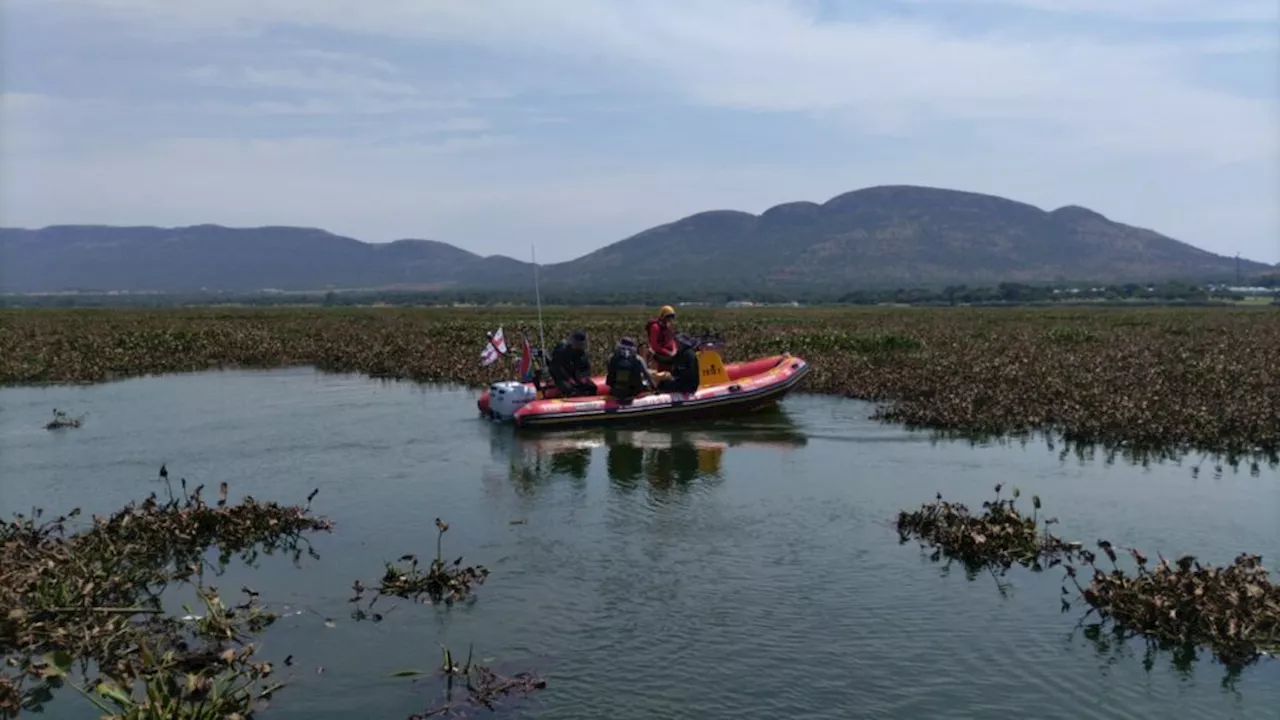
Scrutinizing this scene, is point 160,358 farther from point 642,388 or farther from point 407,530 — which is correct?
point 407,530

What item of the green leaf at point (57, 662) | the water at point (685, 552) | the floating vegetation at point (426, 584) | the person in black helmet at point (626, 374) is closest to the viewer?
the green leaf at point (57, 662)

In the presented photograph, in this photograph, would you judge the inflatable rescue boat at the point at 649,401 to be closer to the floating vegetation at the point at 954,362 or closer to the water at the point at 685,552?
the water at the point at 685,552

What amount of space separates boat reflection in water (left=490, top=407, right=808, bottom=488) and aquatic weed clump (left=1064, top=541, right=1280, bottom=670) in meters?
6.81

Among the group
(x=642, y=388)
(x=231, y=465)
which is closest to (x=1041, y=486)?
→ (x=642, y=388)

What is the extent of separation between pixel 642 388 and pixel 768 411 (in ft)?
10.2

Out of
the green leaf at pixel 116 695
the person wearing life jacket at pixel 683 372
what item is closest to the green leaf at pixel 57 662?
the green leaf at pixel 116 695

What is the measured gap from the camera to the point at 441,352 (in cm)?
3183

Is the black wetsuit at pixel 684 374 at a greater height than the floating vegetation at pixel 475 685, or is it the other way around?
the black wetsuit at pixel 684 374

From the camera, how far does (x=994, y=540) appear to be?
11.2 metres

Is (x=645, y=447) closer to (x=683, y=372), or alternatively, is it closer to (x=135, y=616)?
(x=683, y=372)

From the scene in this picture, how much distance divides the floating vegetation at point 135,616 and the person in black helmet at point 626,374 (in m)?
7.83

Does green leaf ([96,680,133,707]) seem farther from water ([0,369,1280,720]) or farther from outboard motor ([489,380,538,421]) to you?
outboard motor ([489,380,538,421])

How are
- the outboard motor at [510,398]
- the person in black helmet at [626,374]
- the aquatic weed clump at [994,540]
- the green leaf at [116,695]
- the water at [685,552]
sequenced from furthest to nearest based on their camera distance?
the outboard motor at [510,398] < the person in black helmet at [626,374] < the aquatic weed clump at [994,540] < the water at [685,552] < the green leaf at [116,695]

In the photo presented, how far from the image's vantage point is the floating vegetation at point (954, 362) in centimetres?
1792
